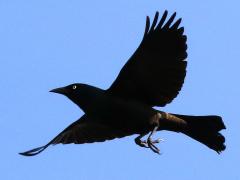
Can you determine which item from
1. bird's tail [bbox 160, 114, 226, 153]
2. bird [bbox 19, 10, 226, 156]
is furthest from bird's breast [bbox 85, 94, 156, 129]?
bird's tail [bbox 160, 114, 226, 153]

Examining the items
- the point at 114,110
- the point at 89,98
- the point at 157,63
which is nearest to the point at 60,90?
the point at 89,98

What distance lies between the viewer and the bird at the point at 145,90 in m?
17.2

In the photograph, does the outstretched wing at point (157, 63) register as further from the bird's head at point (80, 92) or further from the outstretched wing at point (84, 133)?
the outstretched wing at point (84, 133)

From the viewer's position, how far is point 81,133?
18.5 m

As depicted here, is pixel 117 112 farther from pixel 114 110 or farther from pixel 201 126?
pixel 201 126

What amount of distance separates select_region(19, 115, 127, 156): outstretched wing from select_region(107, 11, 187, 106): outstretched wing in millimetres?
1192

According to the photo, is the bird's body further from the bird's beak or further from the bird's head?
the bird's beak

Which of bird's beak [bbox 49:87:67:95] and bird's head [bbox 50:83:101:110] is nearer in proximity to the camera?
bird's head [bbox 50:83:101:110]

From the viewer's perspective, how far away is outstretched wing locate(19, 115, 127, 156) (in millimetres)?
18359

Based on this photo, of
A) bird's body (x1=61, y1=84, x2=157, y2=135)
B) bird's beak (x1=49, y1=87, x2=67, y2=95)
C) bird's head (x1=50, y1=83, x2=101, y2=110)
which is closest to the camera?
bird's body (x1=61, y1=84, x2=157, y2=135)

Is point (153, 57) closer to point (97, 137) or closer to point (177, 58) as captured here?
point (177, 58)

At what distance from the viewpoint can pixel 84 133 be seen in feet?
60.6

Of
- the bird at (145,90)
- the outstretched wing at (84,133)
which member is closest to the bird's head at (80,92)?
the bird at (145,90)

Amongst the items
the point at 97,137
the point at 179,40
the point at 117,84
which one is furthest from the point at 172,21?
the point at 97,137
